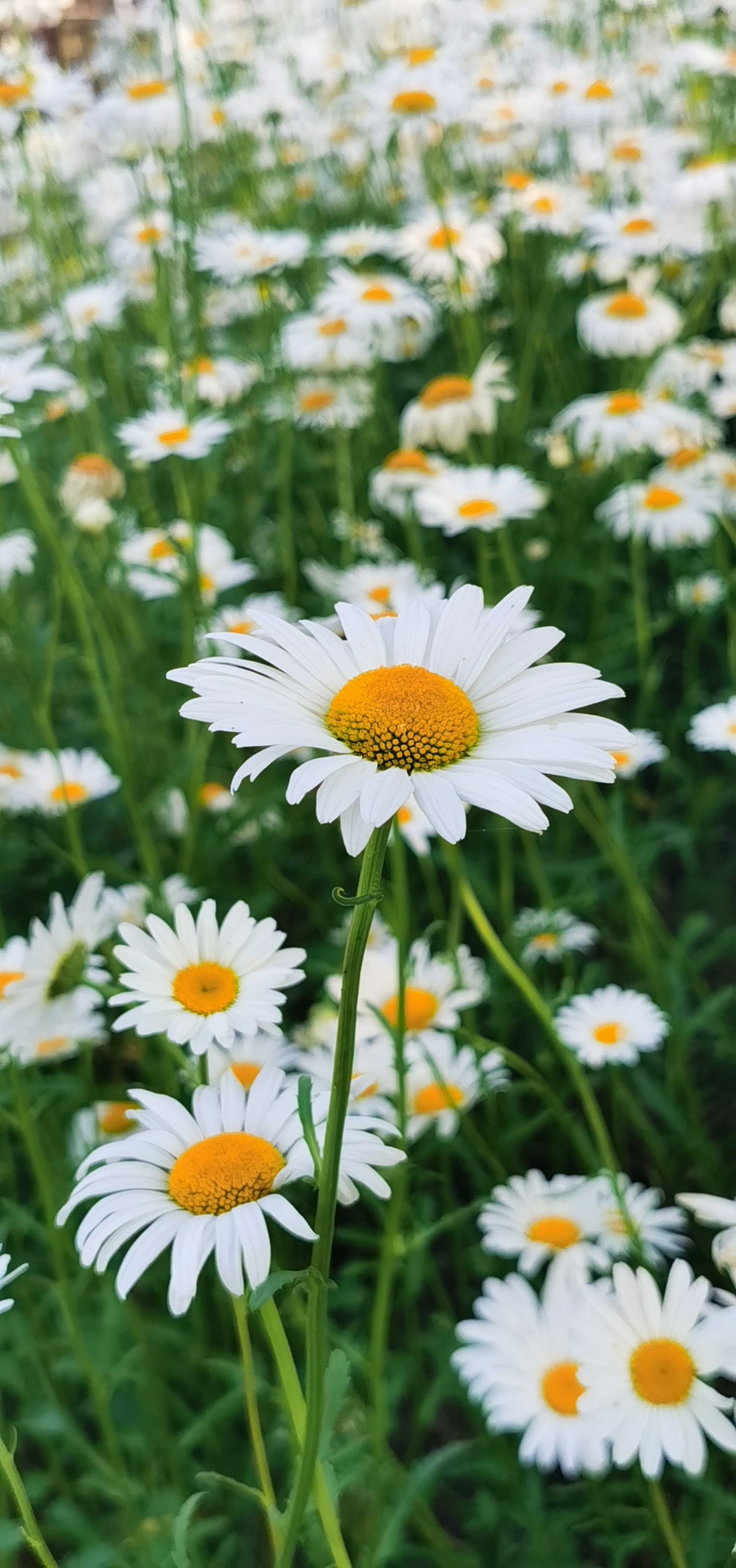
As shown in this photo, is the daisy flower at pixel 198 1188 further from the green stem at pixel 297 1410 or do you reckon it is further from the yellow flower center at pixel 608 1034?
the yellow flower center at pixel 608 1034

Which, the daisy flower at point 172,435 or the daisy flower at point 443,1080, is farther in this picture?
the daisy flower at point 172,435

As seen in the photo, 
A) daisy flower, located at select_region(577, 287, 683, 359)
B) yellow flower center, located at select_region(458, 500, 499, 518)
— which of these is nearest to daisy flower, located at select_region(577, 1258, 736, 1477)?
yellow flower center, located at select_region(458, 500, 499, 518)

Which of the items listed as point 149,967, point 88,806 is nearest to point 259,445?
point 88,806

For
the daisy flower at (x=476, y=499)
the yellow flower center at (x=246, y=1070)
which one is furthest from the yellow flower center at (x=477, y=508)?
the yellow flower center at (x=246, y=1070)

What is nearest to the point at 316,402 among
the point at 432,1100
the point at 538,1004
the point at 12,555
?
the point at 12,555

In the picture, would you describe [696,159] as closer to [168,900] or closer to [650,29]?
[650,29]

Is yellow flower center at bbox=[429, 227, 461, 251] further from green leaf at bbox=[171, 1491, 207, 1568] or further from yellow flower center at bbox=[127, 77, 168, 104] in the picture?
green leaf at bbox=[171, 1491, 207, 1568]
